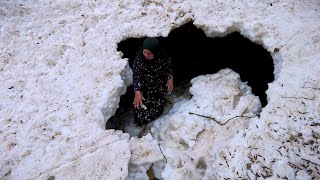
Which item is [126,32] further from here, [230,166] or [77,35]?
[230,166]

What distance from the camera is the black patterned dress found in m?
2.92

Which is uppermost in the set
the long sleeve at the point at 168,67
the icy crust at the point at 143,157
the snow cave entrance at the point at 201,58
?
the long sleeve at the point at 168,67

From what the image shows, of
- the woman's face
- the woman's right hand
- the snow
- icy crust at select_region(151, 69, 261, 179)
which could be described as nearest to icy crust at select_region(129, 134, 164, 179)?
the snow

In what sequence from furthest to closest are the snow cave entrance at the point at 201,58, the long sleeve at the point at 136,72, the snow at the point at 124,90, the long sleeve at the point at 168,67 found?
the snow cave entrance at the point at 201,58
the long sleeve at the point at 168,67
the long sleeve at the point at 136,72
the snow at the point at 124,90

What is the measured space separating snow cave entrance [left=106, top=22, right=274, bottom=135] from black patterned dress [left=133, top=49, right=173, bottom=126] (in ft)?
1.21

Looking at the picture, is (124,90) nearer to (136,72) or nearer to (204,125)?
(136,72)

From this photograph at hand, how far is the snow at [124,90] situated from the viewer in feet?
7.36

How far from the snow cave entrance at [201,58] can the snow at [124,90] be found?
0.39m

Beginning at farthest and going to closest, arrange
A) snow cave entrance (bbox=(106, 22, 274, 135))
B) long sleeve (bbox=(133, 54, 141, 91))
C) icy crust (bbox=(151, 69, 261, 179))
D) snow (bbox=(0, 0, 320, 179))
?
snow cave entrance (bbox=(106, 22, 274, 135)) → long sleeve (bbox=(133, 54, 141, 91)) → icy crust (bbox=(151, 69, 261, 179)) → snow (bbox=(0, 0, 320, 179))

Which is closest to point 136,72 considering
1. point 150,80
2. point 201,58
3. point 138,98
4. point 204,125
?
point 150,80

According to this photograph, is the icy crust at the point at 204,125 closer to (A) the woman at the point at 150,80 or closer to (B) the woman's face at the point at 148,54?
(A) the woman at the point at 150,80

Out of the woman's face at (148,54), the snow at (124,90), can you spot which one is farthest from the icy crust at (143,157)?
the woman's face at (148,54)

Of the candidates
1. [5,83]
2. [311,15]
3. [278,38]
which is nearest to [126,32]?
[5,83]

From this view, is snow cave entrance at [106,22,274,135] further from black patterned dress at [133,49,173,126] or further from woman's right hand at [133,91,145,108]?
woman's right hand at [133,91,145,108]
